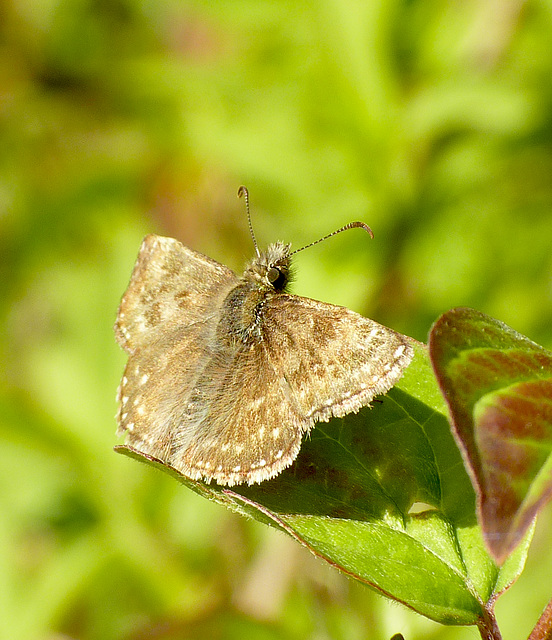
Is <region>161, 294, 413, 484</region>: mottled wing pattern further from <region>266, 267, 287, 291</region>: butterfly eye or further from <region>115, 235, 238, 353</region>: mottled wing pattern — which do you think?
<region>115, 235, 238, 353</region>: mottled wing pattern

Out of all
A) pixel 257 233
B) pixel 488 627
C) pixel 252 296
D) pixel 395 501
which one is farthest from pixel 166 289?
pixel 257 233

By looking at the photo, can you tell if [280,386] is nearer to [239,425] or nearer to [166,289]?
[239,425]

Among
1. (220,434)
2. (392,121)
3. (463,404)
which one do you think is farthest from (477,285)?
(463,404)

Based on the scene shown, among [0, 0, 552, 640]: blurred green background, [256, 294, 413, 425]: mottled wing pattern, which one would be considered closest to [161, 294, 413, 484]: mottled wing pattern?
[256, 294, 413, 425]: mottled wing pattern

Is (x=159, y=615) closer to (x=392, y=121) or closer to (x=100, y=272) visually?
(x=100, y=272)

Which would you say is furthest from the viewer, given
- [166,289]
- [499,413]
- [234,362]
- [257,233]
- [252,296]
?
[257,233]

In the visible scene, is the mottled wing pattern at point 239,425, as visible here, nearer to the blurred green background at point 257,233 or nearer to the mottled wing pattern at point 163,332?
the mottled wing pattern at point 163,332

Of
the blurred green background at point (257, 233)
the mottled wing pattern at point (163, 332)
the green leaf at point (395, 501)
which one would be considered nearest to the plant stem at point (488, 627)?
the green leaf at point (395, 501)
